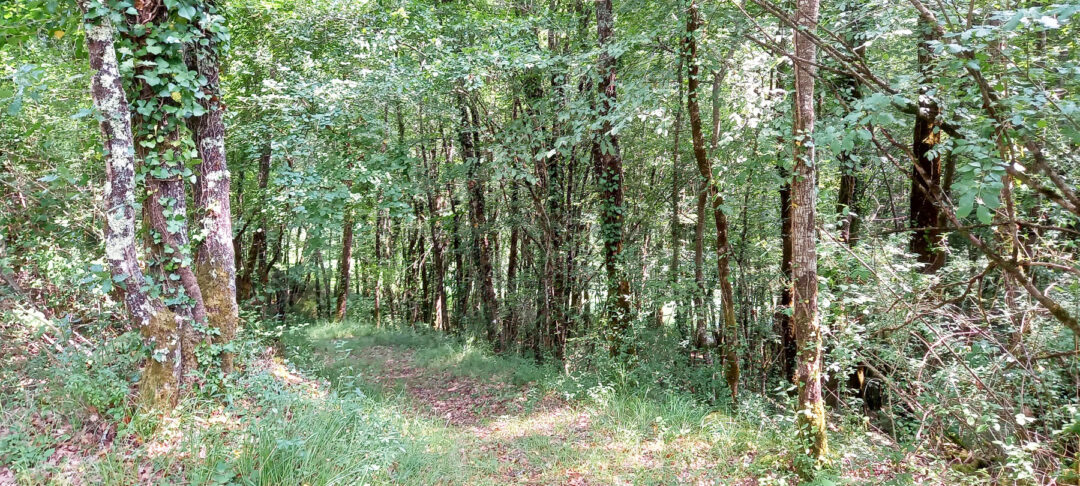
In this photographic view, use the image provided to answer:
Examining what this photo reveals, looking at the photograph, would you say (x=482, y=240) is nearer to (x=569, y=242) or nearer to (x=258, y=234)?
(x=569, y=242)

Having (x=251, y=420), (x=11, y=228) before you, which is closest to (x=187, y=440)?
(x=251, y=420)

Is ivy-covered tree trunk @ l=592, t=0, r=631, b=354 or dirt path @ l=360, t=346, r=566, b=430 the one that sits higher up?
ivy-covered tree trunk @ l=592, t=0, r=631, b=354

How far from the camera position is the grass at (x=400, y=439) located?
337cm

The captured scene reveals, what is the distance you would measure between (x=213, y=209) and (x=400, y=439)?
9.33ft

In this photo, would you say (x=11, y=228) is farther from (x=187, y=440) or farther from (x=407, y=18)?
(x=407, y=18)

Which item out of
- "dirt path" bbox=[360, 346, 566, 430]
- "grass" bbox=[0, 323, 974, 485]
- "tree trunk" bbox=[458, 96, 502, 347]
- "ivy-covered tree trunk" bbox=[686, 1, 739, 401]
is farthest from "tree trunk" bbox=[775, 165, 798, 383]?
"tree trunk" bbox=[458, 96, 502, 347]

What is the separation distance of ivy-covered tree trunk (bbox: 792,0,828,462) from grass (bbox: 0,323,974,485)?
260mm

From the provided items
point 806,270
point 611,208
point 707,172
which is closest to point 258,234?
A: point 611,208

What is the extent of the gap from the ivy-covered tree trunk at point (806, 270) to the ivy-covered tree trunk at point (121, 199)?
515 cm

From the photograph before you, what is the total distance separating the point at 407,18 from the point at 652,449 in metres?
7.42

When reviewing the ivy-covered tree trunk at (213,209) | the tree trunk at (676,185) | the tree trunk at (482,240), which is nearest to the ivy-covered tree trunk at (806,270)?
the tree trunk at (676,185)

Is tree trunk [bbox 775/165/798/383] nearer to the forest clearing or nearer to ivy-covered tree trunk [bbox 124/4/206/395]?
the forest clearing

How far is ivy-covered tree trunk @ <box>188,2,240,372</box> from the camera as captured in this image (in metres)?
4.80

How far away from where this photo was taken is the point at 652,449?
17.5 feet
